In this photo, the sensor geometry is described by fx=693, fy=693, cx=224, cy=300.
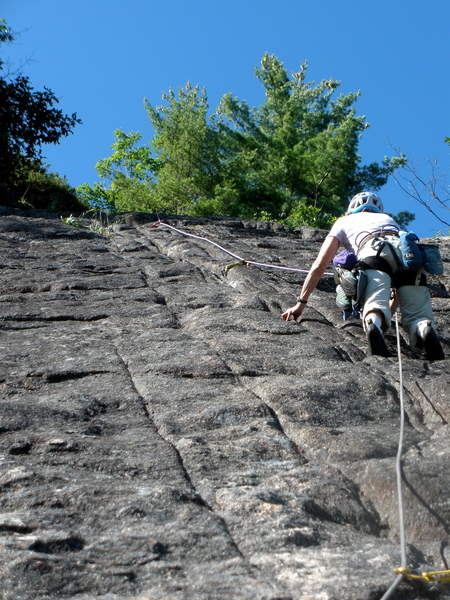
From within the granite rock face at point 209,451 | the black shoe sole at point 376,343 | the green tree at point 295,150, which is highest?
the green tree at point 295,150

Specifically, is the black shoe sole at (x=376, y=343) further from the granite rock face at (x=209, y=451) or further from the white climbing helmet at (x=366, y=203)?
the white climbing helmet at (x=366, y=203)

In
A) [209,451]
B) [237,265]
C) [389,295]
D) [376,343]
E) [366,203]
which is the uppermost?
[366,203]

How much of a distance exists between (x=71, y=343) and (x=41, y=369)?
0.62m

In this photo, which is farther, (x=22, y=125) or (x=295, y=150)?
(x=295, y=150)

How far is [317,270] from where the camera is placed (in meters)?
5.64

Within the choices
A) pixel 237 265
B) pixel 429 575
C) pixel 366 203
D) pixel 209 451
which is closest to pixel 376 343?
pixel 366 203

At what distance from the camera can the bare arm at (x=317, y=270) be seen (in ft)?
18.4

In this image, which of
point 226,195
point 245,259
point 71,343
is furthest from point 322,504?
point 226,195

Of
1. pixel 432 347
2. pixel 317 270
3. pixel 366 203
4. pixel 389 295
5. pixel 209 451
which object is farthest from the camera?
pixel 366 203

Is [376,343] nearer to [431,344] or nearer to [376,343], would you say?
[376,343]

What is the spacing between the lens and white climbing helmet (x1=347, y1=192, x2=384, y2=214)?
20.0 feet

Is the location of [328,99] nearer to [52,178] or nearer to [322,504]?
[52,178]

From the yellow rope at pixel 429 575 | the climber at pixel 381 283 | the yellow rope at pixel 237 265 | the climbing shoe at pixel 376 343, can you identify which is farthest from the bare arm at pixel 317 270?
the yellow rope at pixel 429 575

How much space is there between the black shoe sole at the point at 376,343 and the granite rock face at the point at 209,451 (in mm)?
112
